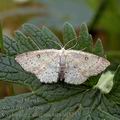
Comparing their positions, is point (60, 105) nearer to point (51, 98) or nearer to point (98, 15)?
point (51, 98)

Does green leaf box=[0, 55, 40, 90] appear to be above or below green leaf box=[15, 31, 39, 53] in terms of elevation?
below

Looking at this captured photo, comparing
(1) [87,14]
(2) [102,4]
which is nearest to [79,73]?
(2) [102,4]

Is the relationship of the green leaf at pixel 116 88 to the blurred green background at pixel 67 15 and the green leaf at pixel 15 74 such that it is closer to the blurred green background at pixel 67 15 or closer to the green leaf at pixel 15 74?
the green leaf at pixel 15 74

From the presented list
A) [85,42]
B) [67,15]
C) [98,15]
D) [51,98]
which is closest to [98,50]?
[85,42]

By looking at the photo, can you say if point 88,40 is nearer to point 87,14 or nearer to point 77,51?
point 77,51

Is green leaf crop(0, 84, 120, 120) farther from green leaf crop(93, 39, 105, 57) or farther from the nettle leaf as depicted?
green leaf crop(93, 39, 105, 57)

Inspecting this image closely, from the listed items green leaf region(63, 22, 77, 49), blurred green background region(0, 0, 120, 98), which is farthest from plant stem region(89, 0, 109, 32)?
green leaf region(63, 22, 77, 49)

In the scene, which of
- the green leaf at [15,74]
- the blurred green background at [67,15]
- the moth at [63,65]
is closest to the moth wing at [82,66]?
the moth at [63,65]
